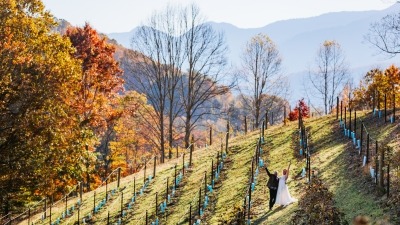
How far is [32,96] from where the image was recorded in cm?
1819

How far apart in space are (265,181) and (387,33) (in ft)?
38.6

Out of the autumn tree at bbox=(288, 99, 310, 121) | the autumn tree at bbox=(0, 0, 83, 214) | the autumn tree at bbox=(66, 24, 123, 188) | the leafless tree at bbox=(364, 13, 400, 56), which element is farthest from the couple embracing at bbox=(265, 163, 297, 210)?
the autumn tree at bbox=(288, 99, 310, 121)

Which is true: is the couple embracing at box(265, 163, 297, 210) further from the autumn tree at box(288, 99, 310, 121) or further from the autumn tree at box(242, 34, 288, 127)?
the autumn tree at box(242, 34, 288, 127)

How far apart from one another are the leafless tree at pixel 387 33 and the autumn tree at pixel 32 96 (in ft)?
51.0

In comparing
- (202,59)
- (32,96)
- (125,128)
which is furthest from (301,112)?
(32,96)

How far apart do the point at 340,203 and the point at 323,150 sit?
744 cm

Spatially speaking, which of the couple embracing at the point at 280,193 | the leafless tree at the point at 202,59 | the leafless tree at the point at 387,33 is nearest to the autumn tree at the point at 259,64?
the leafless tree at the point at 202,59

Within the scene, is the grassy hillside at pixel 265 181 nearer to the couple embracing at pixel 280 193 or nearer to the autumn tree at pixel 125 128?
the couple embracing at pixel 280 193

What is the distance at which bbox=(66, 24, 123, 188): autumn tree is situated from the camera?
3306 cm

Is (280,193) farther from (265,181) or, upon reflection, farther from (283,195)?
(265,181)

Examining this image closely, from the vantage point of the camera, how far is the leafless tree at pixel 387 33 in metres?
23.3

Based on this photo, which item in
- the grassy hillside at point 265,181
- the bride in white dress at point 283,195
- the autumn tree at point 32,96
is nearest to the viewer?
the grassy hillside at point 265,181

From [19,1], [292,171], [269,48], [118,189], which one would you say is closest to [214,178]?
[292,171]

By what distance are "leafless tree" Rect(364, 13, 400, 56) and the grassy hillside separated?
3.96 m
